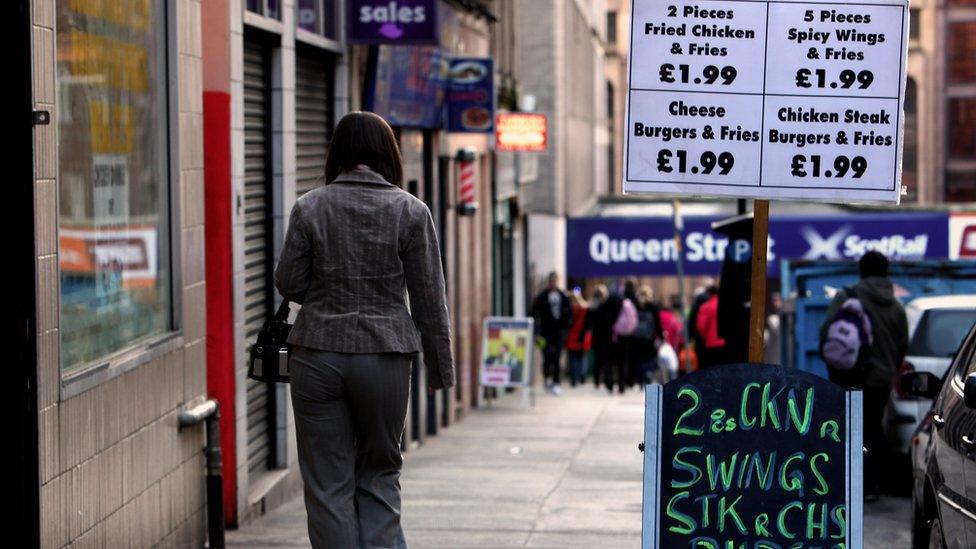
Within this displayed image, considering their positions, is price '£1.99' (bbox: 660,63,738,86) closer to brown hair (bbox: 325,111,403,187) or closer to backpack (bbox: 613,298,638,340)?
brown hair (bbox: 325,111,403,187)

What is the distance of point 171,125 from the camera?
8.70m

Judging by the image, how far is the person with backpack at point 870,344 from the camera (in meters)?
11.7

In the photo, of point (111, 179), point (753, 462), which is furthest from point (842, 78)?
point (111, 179)

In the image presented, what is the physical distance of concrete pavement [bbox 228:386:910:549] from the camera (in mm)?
9820

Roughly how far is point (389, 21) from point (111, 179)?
22.6 ft

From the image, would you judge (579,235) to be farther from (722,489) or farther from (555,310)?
(722,489)

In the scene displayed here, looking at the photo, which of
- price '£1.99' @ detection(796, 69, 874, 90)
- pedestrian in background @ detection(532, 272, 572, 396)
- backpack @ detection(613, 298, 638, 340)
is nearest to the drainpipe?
price '£1.99' @ detection(796, 69, 874, 90)

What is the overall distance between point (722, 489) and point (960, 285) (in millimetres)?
11699

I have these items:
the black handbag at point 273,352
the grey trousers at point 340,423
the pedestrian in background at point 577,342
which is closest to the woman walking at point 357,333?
the grey trousers at point 340,423

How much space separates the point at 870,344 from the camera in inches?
468

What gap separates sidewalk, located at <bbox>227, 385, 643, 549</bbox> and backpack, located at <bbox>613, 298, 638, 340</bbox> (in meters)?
6.24

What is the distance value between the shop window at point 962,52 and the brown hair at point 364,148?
68.1m

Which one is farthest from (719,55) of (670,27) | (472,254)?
(472,254)

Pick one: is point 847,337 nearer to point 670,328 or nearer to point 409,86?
point 409,86
